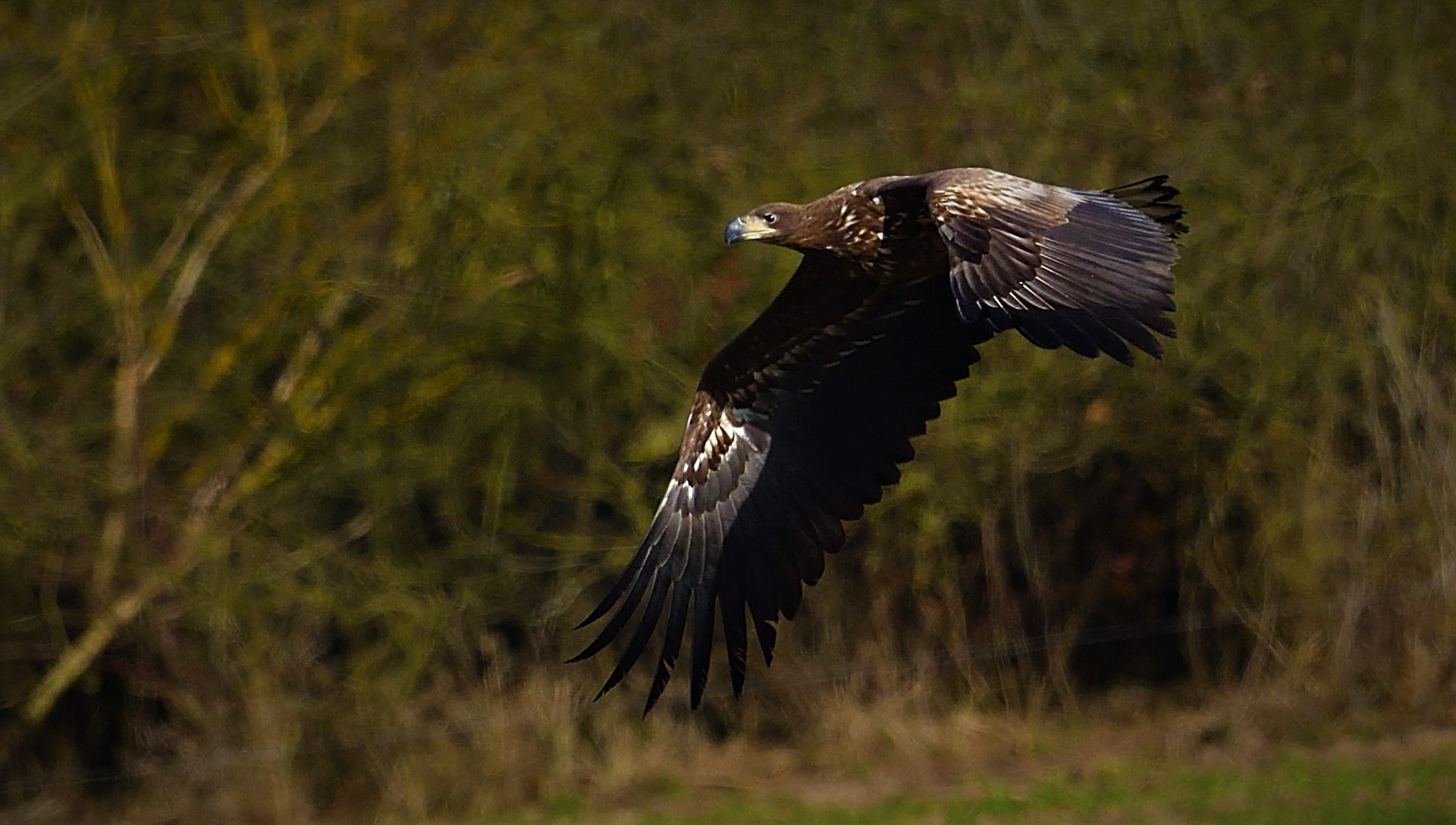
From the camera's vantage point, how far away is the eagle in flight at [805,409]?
20.4 feet

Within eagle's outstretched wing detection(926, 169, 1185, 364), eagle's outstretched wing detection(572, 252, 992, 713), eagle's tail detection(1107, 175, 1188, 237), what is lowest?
eagle's outstretched wing detection(572, 252, 992, 713)

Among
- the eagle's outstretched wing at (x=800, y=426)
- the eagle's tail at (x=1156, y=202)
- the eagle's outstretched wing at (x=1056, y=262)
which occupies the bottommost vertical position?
the eagle's outstretched wing at (x=800, y=426)

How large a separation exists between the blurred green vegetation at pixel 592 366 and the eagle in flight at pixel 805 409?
9.37 feet

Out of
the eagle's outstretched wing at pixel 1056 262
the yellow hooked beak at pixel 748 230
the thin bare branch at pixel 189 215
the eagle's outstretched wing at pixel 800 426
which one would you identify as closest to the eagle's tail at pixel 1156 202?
the eagle's outstretched wing at pixel 1056 262

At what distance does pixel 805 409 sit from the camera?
6824 millimetres

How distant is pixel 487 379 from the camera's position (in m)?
9.70

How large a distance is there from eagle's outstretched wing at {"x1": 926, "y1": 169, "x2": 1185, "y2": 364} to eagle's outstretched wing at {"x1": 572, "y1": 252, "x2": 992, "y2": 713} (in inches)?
38.1

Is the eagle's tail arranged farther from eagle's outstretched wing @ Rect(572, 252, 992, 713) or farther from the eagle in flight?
eagle's outstretched wing @ Rect(572, 252, 992, 713)

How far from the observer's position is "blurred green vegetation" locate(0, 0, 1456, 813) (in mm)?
9211

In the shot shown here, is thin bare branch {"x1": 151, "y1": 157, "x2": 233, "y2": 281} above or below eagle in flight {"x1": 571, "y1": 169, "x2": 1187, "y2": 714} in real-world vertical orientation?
above

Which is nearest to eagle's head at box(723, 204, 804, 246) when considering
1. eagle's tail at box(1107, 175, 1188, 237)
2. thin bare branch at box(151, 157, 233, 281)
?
eagle's tail at box(1107, 175, 1188, 237)

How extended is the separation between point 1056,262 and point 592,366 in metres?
4.74

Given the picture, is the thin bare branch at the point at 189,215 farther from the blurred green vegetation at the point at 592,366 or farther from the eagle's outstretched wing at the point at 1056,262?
the eagle's outstretched wing at the point at 1056,262

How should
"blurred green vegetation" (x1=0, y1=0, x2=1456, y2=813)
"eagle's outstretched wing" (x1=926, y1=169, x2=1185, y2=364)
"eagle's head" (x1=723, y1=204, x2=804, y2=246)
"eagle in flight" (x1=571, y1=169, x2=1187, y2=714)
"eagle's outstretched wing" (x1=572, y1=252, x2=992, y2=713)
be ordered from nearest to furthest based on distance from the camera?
"eagle's outstretched wing" (x1=926, y1=169, x2=1185, y2=364)
"eagle in flight" (x1=571, y1=169, x2=1187, y2=714)
"eagle's head" (x1=723, y1=204, x2=804, y2=246)
"eagle's outstretched wing" (x1=572, y1=252, x2=992, y2=713)
"blurred green vegetation" (x1=0, y1=0, x2=1456, y2=813)
